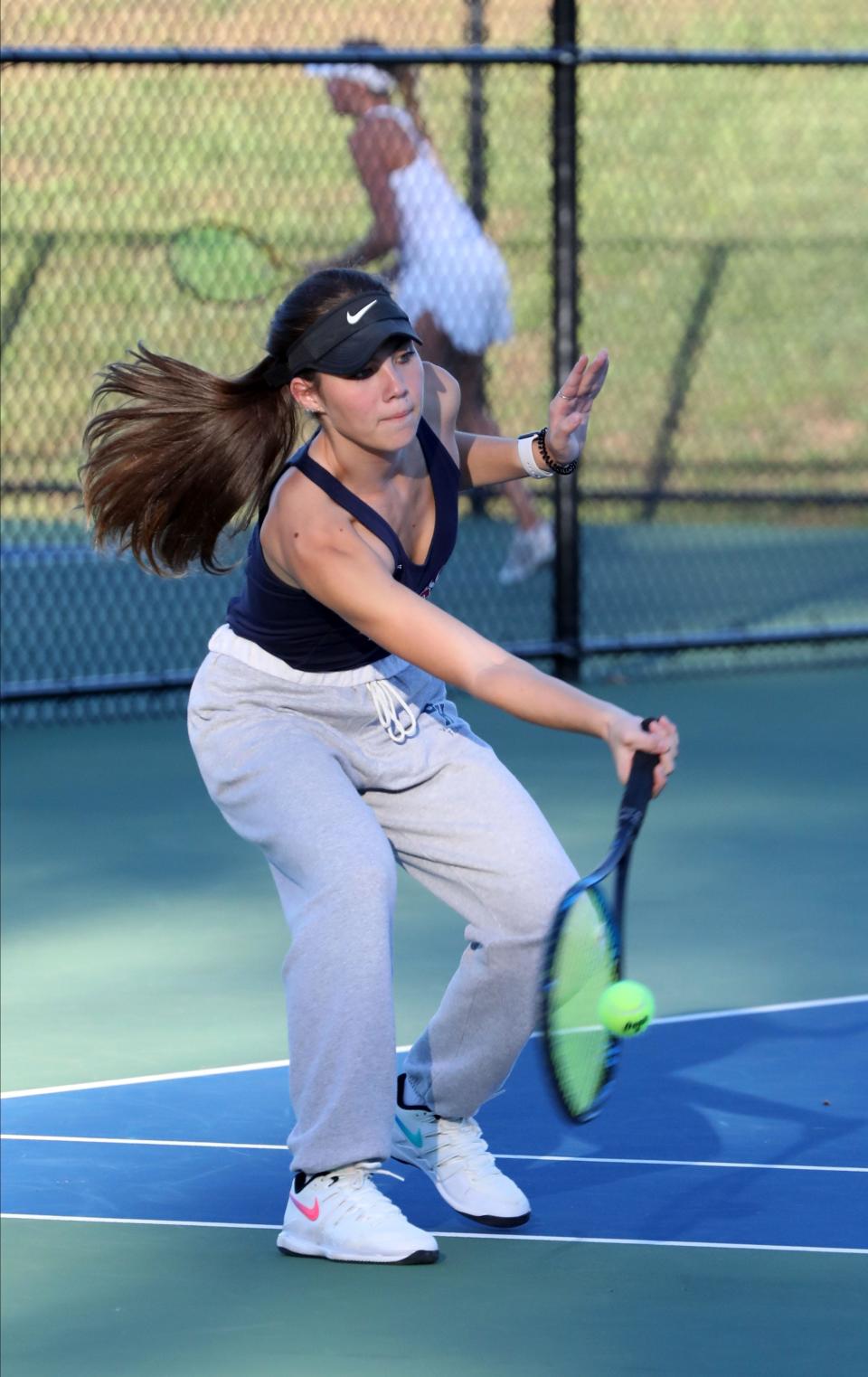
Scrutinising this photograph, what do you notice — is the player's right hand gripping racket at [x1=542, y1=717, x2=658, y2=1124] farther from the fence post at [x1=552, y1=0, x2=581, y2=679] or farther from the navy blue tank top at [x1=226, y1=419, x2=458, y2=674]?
the fence post at [x1=552, y1=0, x2=581, y2=679]

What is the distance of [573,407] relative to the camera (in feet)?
13.9

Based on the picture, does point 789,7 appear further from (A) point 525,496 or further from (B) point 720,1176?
(B) point 720,1176

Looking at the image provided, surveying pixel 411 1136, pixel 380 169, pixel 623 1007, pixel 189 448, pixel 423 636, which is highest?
pixel 380 169

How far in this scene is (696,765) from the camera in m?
7.52

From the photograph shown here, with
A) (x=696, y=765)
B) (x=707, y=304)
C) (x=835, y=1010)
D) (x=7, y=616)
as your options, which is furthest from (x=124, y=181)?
(x=835, y=1010)

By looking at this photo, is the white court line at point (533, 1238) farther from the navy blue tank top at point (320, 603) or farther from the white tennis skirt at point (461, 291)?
the white tennis skirt at point (461, 291)

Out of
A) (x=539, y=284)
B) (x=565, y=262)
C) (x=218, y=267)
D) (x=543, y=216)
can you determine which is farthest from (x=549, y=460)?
(x=543, y=216)

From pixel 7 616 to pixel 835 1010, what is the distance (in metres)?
6.01

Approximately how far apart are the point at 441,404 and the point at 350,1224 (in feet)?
4.49

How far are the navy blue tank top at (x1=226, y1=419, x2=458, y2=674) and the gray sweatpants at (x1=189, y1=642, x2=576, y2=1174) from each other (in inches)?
1.4

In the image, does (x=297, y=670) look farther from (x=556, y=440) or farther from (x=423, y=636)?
(x=556, y=440)

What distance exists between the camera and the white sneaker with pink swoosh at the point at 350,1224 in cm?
380

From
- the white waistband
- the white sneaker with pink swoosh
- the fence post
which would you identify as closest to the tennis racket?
the fence post

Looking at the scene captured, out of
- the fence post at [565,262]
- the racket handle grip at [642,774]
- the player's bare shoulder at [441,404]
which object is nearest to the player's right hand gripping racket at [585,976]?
the racket handle grip at [642,774]
